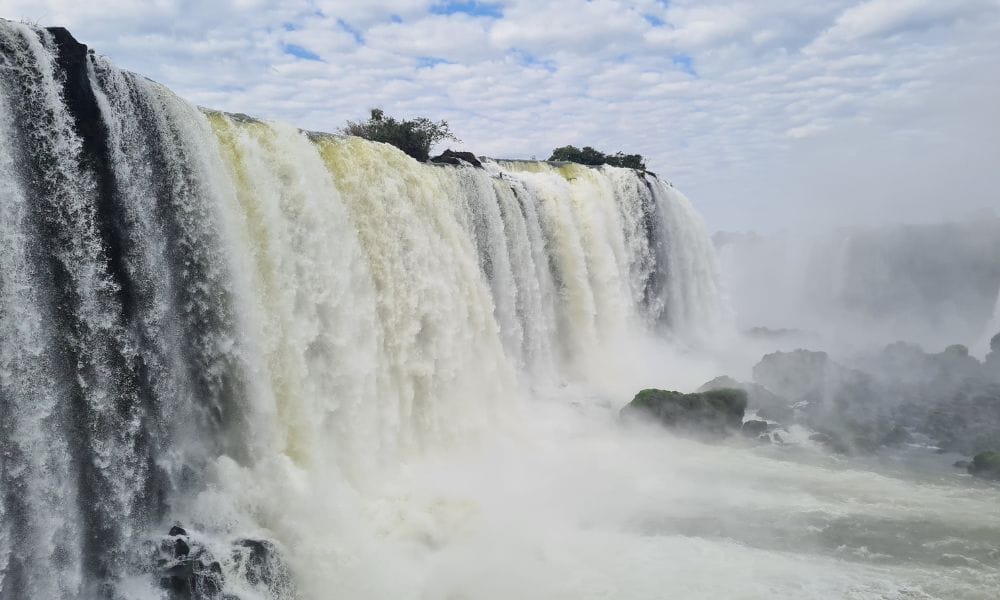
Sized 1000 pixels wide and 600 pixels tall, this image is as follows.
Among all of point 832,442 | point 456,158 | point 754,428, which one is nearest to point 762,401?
point 754,428

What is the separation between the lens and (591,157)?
32.4m

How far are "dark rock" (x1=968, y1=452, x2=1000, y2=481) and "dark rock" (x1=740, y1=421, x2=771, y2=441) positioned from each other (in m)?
3.65

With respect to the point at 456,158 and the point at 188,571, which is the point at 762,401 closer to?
the point at 456,158

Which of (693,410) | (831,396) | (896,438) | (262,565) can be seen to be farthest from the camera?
(831,396)

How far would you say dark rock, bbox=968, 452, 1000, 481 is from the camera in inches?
490

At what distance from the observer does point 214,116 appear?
944 cm

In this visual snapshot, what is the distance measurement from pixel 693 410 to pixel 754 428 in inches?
52.9

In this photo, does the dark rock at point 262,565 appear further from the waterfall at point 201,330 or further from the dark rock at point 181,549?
the dark rock at point 181,549

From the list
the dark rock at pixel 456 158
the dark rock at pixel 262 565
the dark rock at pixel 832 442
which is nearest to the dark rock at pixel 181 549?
the dark rock at pixel 262 565

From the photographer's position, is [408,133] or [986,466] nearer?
[986,466]

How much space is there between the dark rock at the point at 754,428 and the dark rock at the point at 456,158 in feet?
25.4

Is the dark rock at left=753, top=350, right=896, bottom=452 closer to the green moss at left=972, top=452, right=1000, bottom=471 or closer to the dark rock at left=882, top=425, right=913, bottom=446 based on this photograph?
the dark rock at left=882, top=425, right=913, bottom=446

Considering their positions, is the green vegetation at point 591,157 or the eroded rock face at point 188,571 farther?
the green vegetation at point 591,157

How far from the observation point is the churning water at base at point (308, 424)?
6.75m
